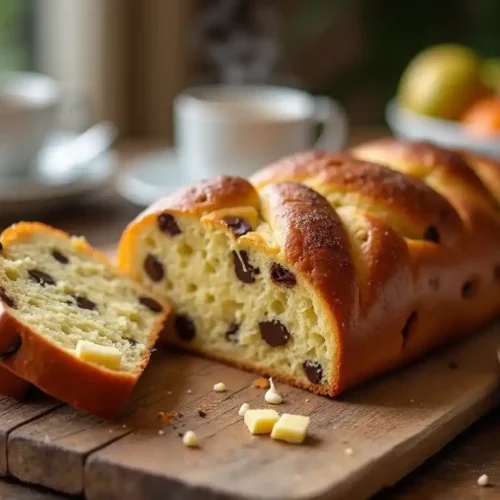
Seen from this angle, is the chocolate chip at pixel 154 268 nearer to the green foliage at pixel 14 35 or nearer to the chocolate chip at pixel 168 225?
the chocolate chip at pixel 168 225

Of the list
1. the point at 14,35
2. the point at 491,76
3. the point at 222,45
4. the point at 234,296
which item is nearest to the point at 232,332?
the point at 234,296

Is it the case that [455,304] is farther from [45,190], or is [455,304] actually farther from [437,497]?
[45,190]

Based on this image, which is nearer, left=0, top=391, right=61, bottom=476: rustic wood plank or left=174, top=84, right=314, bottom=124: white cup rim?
left=0, top=391, right=61, bottom=476: rustic wood plank

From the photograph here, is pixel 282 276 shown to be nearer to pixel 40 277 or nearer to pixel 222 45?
pixel 40 277

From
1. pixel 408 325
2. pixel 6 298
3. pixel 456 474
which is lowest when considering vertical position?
pixel 456 474

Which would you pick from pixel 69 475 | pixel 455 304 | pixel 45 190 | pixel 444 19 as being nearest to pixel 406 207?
pixel 455 304

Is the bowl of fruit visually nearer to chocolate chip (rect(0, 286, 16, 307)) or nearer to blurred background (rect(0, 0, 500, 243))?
blurred background (rect(0, 0, 500, 243))

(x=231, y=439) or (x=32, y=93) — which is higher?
(x=32, y=93)

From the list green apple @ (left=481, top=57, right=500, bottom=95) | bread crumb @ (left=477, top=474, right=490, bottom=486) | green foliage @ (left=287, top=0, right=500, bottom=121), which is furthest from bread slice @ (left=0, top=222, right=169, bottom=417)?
green foliage @ (left=287, top=0, right=500, bottom=121)
